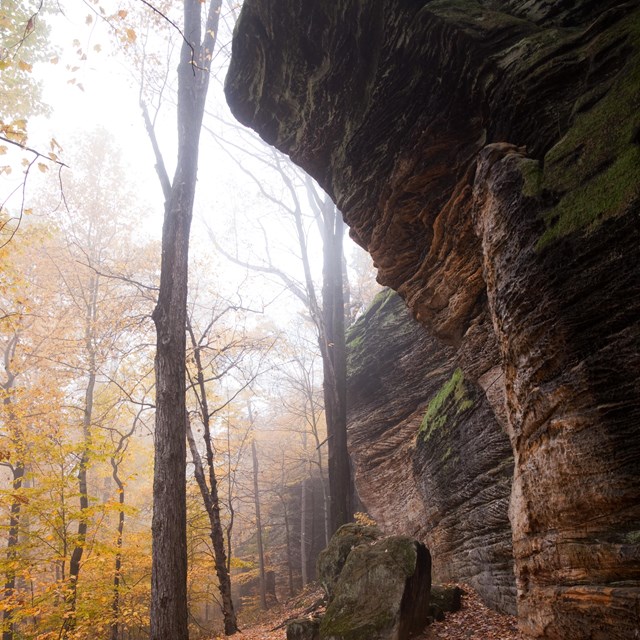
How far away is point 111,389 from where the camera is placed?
18.4 meters

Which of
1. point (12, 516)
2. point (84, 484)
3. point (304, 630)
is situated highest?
point (84, 484)

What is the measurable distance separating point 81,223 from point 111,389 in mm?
7066

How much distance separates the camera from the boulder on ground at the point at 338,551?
848 cm

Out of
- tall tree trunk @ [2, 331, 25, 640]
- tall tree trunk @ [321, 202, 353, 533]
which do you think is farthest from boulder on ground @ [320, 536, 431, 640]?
tall tree trunk @ [2, 331, 25, 640]

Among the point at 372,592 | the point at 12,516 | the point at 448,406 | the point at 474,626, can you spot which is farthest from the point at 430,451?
the point at 12,516

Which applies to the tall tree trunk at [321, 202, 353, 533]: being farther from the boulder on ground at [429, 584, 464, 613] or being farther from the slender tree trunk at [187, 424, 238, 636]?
the boulder on ground at [429, 584, 464, 613]

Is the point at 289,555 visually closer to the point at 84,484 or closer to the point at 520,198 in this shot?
the point at 84,484

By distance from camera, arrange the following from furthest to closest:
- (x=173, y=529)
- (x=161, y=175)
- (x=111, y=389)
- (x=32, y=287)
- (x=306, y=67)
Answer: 1. (x=111, y=389)
2. (x=32, y=287)
3. (x=161, y=175)
4. (x=306, y=67)
5. (x=173, y=529)

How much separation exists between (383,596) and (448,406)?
3985 mm

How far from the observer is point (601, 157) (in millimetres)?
3484

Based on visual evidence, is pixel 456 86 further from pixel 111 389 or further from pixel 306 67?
pixel 111 389

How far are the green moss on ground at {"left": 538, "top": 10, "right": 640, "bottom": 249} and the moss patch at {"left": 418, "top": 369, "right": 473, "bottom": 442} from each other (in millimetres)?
5084

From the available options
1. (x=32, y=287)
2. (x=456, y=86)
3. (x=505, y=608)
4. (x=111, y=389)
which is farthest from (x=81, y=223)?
(x=505, y=608)

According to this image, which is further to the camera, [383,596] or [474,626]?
[474,626]
